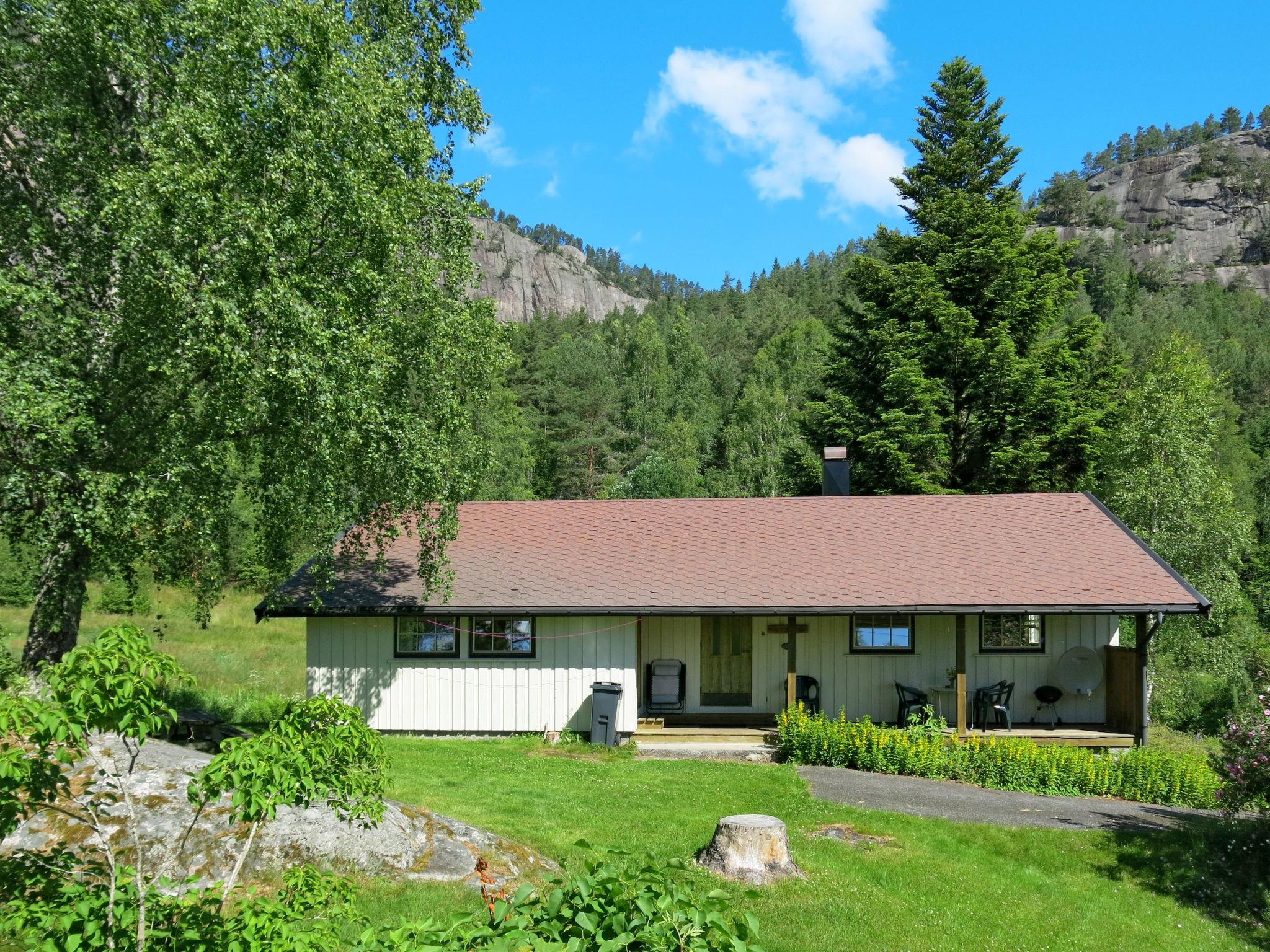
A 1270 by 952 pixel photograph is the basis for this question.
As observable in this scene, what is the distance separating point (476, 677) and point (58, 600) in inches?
258

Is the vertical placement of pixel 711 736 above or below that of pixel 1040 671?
below

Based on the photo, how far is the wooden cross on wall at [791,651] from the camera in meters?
15.5

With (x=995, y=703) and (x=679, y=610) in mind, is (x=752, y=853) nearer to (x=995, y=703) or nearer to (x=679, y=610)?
(x=679, y=610)

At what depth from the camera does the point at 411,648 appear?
53.0ft

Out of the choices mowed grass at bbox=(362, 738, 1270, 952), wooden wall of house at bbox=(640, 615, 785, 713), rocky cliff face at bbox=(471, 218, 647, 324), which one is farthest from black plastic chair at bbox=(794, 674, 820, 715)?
rocky cliff face at bbox=(471, 218, 647, 324)

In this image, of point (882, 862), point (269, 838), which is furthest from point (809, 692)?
point (269, 838)

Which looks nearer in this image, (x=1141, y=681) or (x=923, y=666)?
(x=1141, y=681)

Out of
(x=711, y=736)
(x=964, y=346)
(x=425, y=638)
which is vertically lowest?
(x=711, y=736)

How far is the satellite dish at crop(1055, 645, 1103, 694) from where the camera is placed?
1555 centimetres

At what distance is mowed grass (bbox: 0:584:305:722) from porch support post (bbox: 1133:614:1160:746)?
13.7 metres

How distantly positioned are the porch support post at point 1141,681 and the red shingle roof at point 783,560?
42cm

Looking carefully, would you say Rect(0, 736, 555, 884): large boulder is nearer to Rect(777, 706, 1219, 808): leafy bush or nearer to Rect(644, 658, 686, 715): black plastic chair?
Rect(777, 706, 1219, 808): leafy bush

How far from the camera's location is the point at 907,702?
1576 centimetres

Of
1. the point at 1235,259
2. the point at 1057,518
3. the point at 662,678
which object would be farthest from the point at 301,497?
the point at 1235,259
